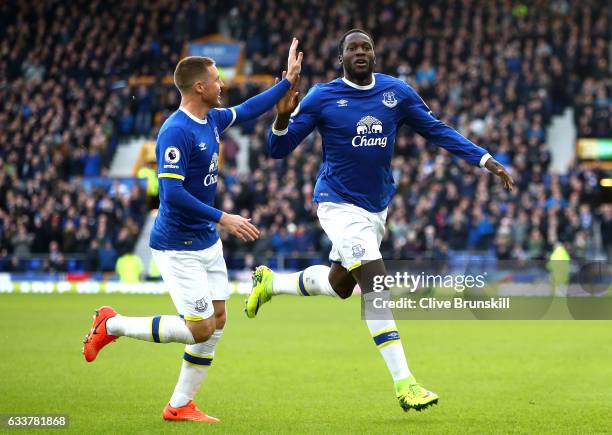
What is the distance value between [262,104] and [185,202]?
1402 mm

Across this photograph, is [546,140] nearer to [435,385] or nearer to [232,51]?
[232,51]

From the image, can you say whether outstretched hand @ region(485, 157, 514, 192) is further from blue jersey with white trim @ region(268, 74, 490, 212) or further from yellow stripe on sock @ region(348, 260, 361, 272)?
yellow stripe on sock @ region(348, 260, 361, 272)

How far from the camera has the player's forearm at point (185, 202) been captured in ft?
26.6

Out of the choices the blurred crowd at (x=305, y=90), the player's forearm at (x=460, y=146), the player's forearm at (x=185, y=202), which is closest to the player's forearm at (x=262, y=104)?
the player's forearm at (x=185, y=202)

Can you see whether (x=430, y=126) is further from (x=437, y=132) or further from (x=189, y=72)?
(x=189, y=72)

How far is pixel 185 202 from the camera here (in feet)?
26.7

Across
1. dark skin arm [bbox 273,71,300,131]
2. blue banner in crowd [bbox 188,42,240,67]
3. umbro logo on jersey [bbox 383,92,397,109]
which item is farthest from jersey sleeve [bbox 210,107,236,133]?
blue banner in crowd [bbox 188,42,240,67]

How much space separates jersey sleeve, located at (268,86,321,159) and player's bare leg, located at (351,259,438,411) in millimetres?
1211

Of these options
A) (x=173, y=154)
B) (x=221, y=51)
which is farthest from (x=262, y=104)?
(x=221, y=51)

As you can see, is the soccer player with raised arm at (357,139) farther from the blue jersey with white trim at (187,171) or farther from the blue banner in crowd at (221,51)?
the blue banner in crowd at (221,51)

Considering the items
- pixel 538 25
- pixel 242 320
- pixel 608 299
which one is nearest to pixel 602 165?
pixel 538 25

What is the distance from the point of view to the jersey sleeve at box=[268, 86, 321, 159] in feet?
30.7

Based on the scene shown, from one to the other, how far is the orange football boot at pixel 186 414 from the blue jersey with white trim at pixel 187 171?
1.25 m

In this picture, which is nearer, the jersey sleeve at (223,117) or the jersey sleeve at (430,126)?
the jersey sleeve at (223,117)
